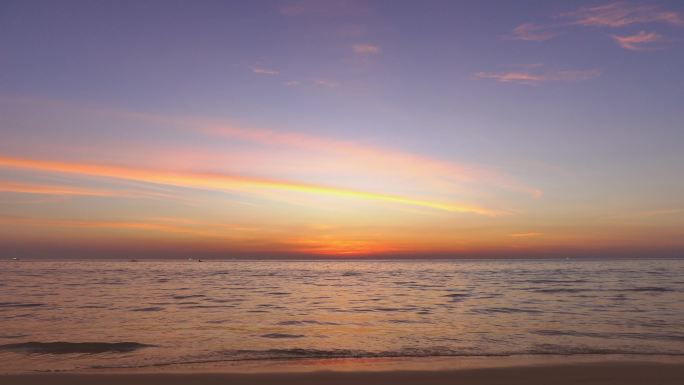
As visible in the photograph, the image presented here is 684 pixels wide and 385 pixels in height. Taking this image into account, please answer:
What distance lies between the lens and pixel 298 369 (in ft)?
40.3

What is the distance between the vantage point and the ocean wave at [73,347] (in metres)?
14.6

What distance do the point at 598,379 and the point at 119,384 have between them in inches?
413

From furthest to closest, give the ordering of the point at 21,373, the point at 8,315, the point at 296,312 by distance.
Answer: the point at 296,312 < the point at 8,315 < the point at 21,373

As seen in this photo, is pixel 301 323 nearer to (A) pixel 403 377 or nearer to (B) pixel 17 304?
(A) pixel 403 377

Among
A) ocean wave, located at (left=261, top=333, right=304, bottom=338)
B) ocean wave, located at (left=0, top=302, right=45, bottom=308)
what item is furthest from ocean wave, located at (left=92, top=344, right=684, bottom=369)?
ocean wave, located at (left=0, top=302, right=45, bottom=308)

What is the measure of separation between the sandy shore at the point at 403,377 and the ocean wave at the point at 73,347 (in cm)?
351

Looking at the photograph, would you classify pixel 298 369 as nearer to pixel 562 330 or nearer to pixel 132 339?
pixel 132 339

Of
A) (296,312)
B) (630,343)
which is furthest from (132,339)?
(630,343)

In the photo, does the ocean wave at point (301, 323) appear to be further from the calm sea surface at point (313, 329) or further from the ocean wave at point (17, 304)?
the ocean wave at point (17, 304)

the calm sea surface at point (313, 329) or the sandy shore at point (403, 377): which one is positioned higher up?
the sandy shore at point (403, 377)

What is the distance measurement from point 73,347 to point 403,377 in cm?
1053

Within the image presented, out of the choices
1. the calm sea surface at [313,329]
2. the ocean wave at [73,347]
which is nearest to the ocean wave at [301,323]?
the calm sea surface at [313,329]

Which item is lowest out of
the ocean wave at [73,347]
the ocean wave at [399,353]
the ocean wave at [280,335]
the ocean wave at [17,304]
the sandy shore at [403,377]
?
the ocean wave at [17,304]

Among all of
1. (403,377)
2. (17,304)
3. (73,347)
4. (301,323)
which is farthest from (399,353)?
(17,304)
